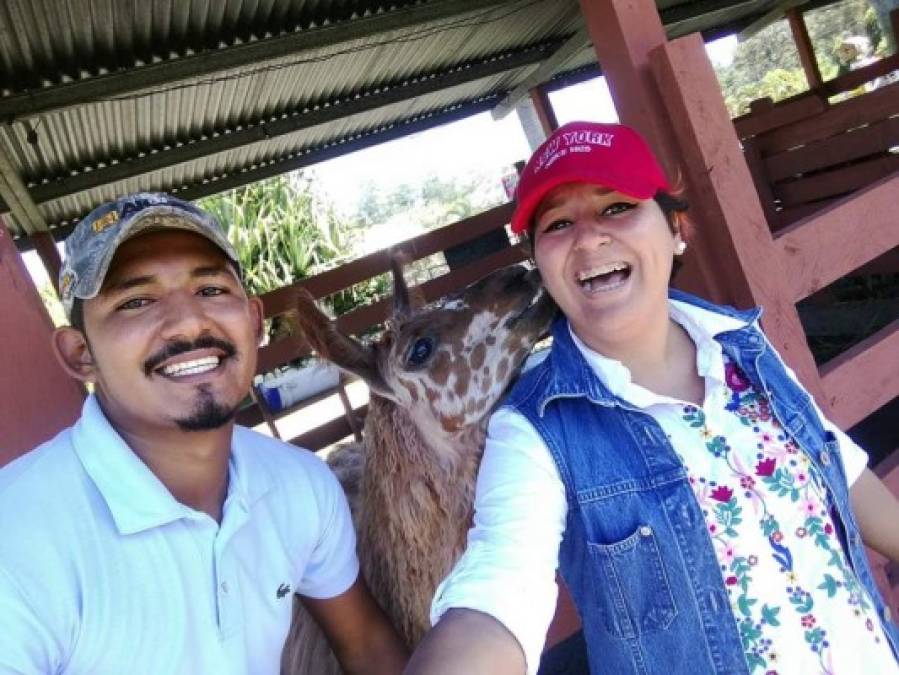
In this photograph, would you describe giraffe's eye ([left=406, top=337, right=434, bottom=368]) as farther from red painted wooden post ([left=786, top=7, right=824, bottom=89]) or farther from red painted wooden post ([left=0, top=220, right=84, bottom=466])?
red painted wooden post ([left=786, top=7, right=824, bottom=89])

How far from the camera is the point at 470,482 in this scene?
2107 mm

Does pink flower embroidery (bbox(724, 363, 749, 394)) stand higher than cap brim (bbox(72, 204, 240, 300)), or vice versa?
cap brim (bbox(72, 204, 240, 300))

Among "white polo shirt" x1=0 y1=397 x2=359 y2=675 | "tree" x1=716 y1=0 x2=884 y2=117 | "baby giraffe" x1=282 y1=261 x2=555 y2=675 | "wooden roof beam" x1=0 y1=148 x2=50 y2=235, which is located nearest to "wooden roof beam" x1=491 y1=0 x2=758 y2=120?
"wooden roof beam" x1=0 y1=148 x2=50 y2=235

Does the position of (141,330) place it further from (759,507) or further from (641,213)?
(759,507)

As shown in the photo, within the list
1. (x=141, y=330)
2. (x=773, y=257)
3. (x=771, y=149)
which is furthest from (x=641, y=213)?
(x=771, y=149)

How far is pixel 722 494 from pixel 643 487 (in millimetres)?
158

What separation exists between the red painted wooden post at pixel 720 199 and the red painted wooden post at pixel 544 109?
17.9 feet

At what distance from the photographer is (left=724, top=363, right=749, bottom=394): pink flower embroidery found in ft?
5.09

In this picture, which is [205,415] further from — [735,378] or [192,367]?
[735,378]

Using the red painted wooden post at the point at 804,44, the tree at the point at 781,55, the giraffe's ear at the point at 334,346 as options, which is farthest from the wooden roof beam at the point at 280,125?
the tree at the point at 781,55

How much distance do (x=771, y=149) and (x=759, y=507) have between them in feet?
17.5

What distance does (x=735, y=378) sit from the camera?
61.6 inches

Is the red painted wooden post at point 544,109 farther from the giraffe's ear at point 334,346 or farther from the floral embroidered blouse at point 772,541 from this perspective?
the floral embroidered blouse at point 772,541

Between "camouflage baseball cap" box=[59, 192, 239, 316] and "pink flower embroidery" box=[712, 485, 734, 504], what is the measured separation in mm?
1248
